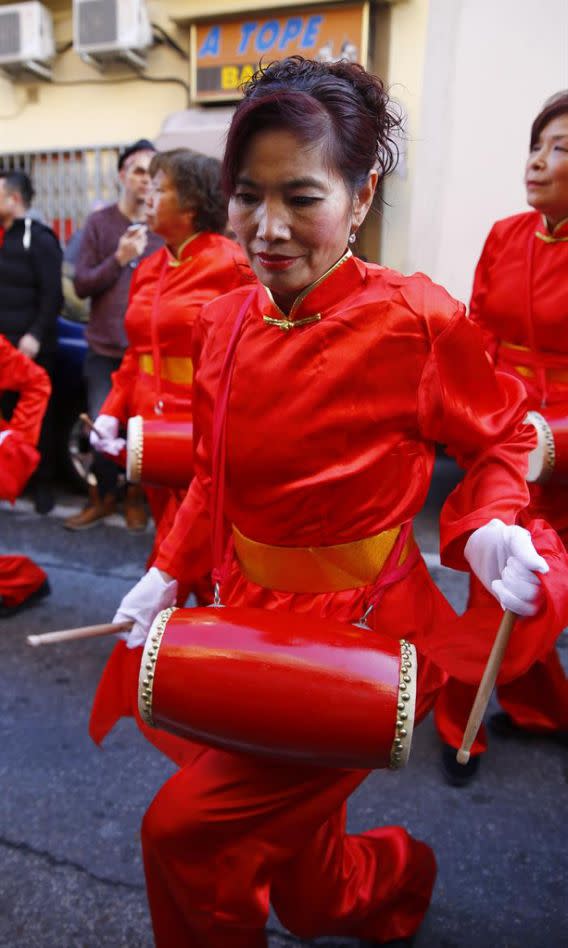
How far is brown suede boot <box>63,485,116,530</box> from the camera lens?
4.51 m

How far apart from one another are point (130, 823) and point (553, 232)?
1.99 meters

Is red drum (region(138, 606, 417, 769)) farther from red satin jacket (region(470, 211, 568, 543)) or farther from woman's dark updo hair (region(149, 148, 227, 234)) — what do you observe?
woman's dark updo hair (region(149, 148, 227, 234))

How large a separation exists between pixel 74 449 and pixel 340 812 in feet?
12.4

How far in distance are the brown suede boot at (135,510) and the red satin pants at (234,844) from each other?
3209mm

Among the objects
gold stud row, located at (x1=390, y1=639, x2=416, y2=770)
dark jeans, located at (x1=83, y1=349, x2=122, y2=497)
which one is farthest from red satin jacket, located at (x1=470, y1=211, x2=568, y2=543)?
dark jeans, located at (x1=83, y1=349, x2=122, y2=497)

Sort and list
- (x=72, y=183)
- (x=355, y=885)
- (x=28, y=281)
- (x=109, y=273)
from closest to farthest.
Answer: (x=355, y=885) → (x=109, y=273) → (x=28, y=281) → (x=72, y=183)

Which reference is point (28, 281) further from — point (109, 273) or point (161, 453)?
point (161, 453)

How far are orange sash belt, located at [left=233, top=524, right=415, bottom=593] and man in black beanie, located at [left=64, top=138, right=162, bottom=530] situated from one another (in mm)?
2898

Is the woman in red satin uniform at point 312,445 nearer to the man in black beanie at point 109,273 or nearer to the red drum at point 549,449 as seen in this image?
the red drum at point 549,449

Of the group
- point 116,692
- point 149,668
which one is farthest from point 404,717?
point 116,692

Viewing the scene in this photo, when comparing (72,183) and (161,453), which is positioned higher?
(72,183)

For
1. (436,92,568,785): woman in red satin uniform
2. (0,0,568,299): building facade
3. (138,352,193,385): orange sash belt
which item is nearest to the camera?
(436,92,568,785): woman in red satin uniform

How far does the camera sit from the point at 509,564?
3.71ft

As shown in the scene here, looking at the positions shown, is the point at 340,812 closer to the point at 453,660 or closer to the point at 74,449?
the point at 453,660
